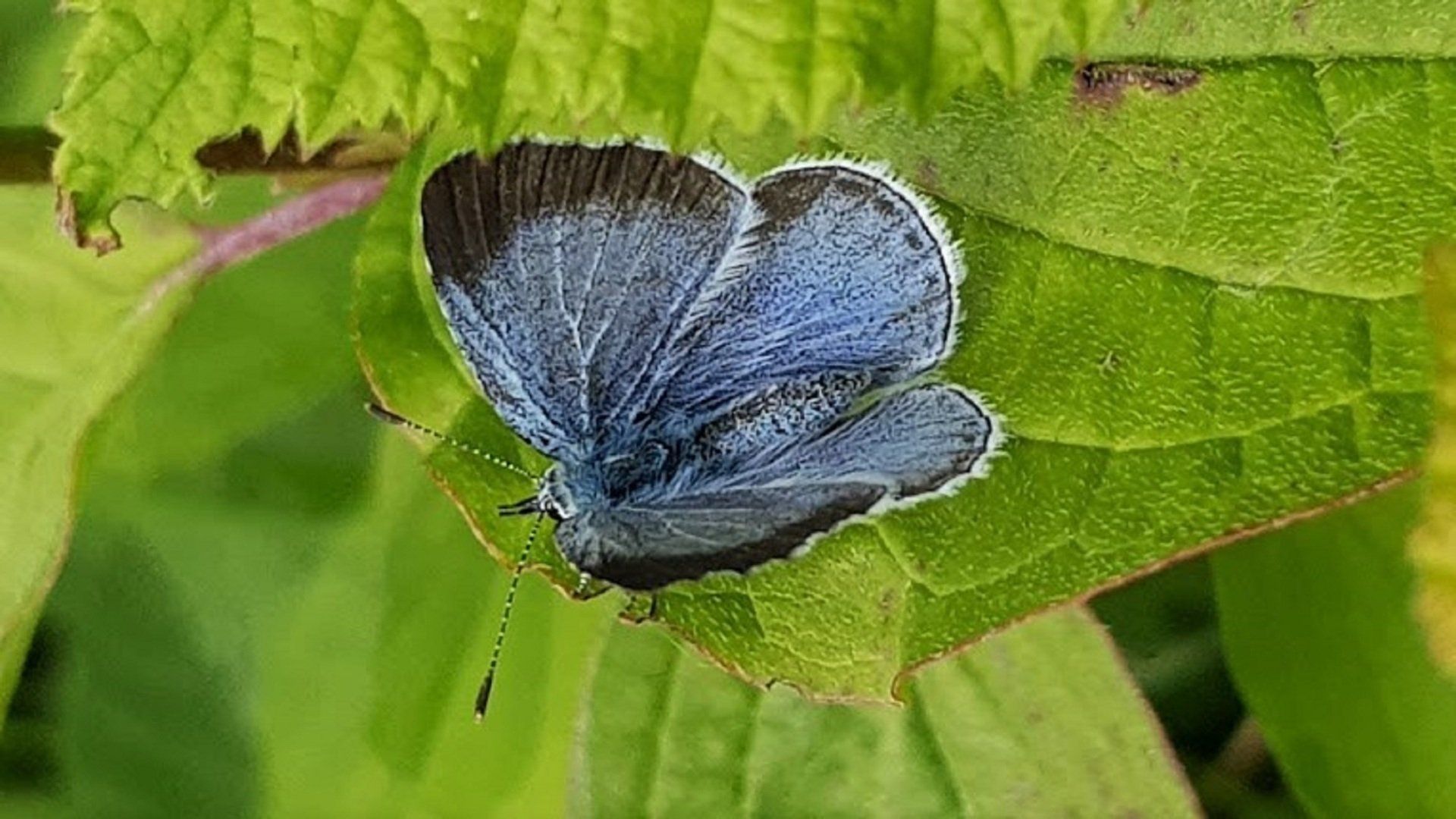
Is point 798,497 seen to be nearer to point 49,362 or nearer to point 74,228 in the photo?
point 74,228

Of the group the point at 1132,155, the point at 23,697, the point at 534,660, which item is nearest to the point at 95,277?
the point at 534,660

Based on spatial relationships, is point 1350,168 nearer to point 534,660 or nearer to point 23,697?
point 534,660

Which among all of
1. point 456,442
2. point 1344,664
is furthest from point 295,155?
point 1344,664

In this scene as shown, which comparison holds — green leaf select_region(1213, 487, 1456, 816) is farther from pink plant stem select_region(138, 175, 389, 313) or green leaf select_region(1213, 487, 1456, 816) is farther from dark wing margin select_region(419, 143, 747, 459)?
pink plant stem select_region(138, 175, 389, 313)

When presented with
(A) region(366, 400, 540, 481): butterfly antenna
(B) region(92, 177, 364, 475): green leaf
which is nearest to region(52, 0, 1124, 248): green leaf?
(A) region(366, 400, 540, 481): butterfly antenna

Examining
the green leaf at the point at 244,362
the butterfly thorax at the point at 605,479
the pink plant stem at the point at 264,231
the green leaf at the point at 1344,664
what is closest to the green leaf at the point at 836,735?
the green leaf at the point at 1344,664

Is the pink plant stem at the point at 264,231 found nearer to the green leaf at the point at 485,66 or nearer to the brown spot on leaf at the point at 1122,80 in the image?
the green leaf at the point at 485,66
